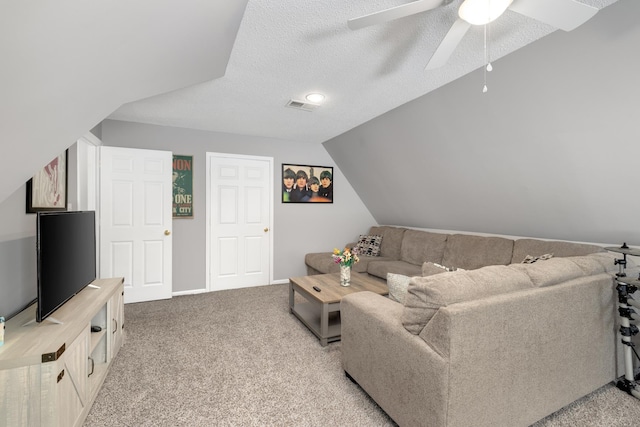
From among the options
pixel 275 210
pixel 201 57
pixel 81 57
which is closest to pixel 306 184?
pixel 275 210

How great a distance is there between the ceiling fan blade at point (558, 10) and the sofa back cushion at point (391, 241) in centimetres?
356

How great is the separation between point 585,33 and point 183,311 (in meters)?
4.32

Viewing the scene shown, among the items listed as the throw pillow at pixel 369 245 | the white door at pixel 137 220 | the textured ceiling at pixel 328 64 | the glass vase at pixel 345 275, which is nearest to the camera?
the textured ceiling at pixel 328 64

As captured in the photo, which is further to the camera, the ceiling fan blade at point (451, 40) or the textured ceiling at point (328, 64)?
the textured ceiling at point (328, 64)

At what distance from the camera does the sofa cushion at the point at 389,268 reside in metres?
3.73

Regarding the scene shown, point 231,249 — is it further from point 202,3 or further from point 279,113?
point 202,3

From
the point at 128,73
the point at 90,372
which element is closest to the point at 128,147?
the point at 128,73

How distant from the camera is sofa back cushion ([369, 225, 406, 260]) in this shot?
15.0ft

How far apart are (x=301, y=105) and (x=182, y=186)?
2.12 meters

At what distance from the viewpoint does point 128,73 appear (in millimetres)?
1634

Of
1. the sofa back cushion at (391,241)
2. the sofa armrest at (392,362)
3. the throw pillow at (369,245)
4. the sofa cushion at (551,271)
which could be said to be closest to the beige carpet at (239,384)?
the sofa armrest at (392,362)

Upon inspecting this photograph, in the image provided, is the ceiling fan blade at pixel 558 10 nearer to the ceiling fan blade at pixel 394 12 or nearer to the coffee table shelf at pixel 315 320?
the ceiling fan blade at pixel 394 12

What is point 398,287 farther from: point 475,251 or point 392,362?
point 475,251

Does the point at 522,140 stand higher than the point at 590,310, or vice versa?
the point at 522,140
